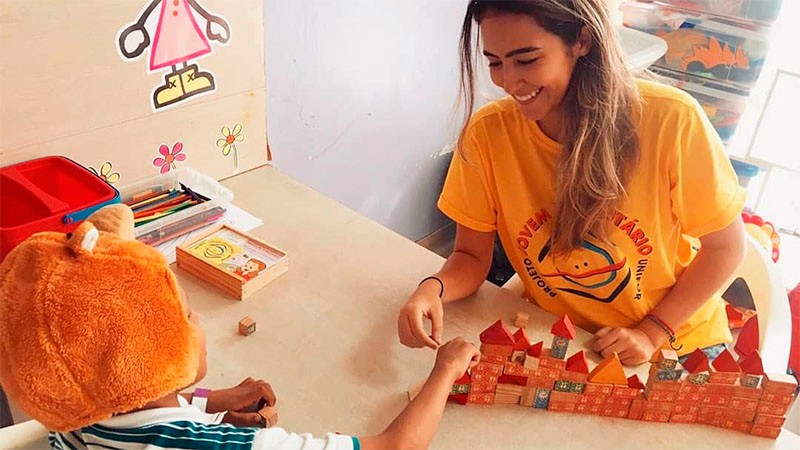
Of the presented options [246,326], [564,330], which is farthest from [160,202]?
[564,330]

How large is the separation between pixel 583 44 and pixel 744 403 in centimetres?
51

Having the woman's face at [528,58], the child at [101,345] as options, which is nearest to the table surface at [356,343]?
the child at [101,345]

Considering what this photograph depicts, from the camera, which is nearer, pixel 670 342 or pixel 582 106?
pixel 582 106

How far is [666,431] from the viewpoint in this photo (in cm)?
85

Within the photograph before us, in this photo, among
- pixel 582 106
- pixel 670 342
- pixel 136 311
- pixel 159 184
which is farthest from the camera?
pixel 159 184

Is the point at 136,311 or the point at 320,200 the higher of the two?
the point at 136,311

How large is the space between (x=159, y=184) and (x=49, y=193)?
0.20m

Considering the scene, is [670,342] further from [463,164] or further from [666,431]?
[463,164]

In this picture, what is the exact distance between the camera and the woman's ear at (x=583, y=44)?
0.92 m

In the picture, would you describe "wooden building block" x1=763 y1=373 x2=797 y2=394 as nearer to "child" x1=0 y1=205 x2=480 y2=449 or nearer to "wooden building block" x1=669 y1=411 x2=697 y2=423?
"wooden building block" x1=669 y1=411 x2=697 y2=423

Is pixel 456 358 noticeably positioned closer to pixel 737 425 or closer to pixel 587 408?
pixel 587 408

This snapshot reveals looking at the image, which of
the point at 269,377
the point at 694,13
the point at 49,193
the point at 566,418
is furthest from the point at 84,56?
the point at 694,13

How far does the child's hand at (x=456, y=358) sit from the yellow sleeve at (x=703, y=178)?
39cm

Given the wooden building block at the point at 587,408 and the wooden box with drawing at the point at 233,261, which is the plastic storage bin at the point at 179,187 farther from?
the wooden building block at the point at 587,408
